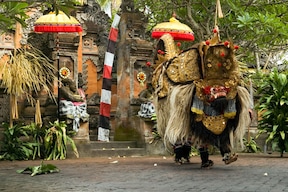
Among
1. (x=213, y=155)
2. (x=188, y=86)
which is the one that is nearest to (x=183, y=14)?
(x=213, y=155)

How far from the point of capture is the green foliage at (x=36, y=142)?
12.4 metres

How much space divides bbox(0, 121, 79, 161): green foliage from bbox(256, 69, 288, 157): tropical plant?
456 centimetres

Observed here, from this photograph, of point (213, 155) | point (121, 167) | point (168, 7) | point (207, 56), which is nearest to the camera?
point (207, 56)

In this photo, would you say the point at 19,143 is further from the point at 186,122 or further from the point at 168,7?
the point at 168,7

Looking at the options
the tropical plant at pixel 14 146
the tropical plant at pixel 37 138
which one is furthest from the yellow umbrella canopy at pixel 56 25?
the tropical plant at pixel 14 146

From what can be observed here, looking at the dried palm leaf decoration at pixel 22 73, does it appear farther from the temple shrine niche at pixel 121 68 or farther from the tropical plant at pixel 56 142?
the tropical plant at pixel 56 142

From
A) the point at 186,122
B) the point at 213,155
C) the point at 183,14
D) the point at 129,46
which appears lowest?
the point at 213,155

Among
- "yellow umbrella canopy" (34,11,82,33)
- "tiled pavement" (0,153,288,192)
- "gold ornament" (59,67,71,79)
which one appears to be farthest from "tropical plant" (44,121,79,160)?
"yellow umbrella canopy" (34,11,82,33)

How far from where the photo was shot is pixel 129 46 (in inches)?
575

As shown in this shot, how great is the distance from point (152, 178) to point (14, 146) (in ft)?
16.8

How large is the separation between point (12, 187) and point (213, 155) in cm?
758

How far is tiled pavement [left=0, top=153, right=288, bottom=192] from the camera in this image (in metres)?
6.96

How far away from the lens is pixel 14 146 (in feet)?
40.7

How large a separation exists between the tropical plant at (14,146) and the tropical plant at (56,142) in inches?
14.3
